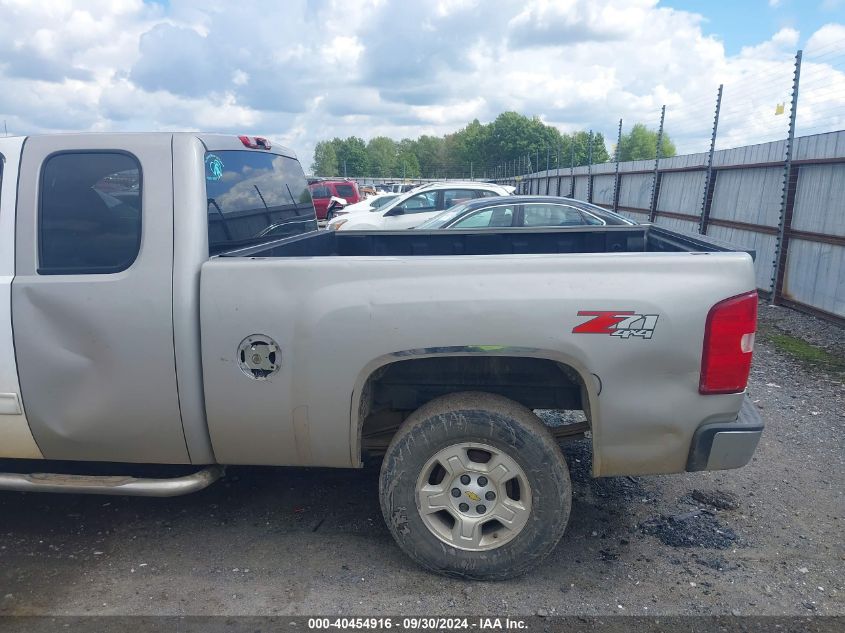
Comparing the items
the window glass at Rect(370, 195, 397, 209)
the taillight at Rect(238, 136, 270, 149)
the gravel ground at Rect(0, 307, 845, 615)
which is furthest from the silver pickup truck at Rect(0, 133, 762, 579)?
the window glass at Rect(370, 195, 397, 209)

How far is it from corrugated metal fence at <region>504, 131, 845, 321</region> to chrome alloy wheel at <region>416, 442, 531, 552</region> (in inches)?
272

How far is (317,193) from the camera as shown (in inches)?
990

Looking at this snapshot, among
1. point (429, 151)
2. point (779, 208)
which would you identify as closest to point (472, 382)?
point (779, 208)

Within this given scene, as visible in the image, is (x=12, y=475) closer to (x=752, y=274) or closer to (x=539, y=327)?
(x=539, y=327)

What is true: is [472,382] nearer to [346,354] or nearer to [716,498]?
[346,354]

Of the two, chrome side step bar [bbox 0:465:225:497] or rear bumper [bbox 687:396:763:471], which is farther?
chrome side step bar [bbox 0:465:225:497]

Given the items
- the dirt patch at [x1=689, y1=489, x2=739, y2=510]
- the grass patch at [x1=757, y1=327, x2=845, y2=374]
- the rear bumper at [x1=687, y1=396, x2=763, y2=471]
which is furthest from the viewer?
the grass patch at [x1=757, y1=327, x2=845, y2=374]

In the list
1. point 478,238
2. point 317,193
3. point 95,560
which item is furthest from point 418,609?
point 317,193

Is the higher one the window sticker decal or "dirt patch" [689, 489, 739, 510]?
the window sticker decal

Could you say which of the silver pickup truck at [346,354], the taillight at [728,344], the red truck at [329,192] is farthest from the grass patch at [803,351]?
the red truck at [329,192]

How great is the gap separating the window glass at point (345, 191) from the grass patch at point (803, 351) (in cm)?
1944

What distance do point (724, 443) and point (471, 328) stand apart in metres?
1.21

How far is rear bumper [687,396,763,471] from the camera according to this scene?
114 inches

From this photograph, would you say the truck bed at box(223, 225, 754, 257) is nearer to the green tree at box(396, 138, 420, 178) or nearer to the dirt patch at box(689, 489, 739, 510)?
the dirt patch at box(689, 489, 739, 510)
